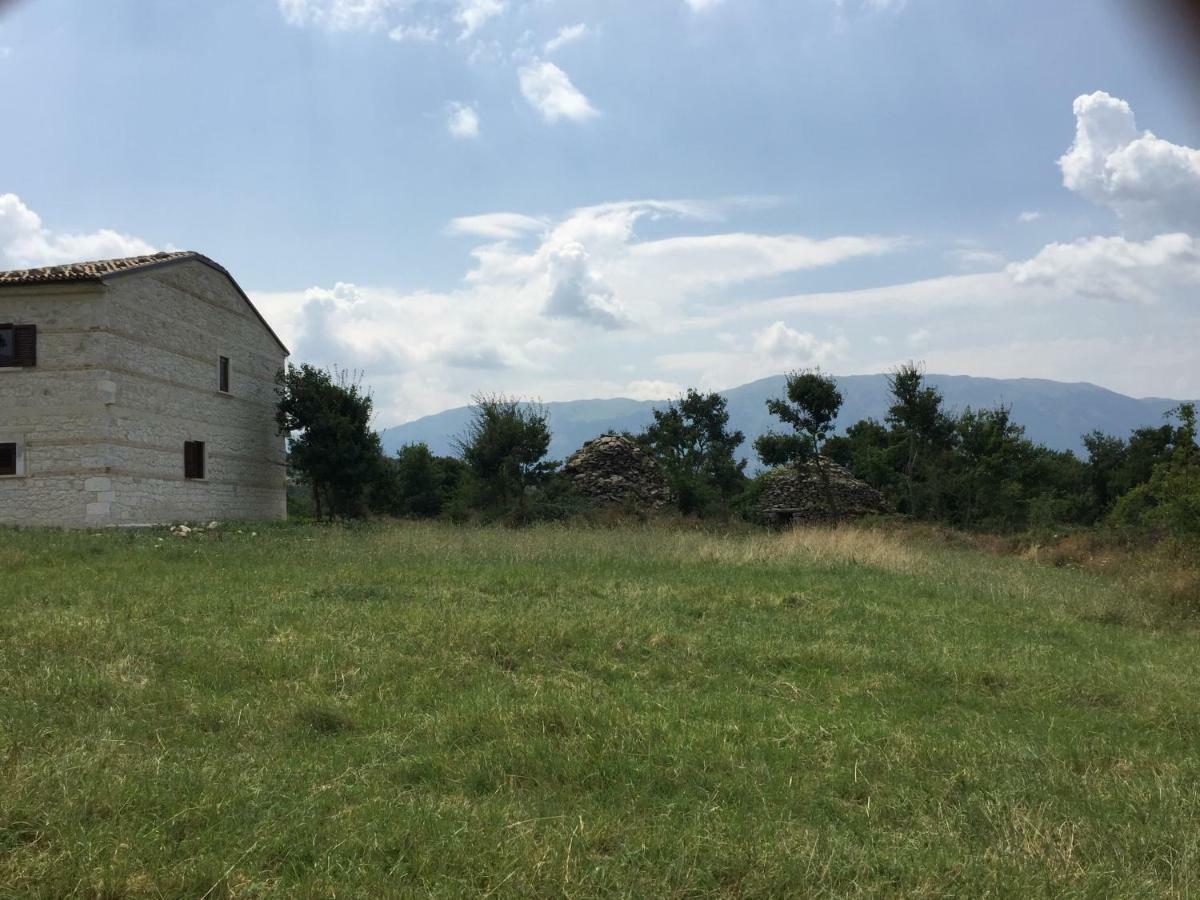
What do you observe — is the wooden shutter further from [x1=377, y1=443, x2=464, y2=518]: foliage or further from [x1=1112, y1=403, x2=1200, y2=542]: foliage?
[x1=1112, y1=403, x2=1200, y2=542]: foliage

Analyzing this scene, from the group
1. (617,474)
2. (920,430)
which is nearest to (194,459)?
(617,474)

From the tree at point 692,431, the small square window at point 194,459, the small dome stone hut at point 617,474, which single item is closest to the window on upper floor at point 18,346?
the small square window at point 194,459

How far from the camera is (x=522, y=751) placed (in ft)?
17.0

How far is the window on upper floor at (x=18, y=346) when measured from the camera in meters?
23.6

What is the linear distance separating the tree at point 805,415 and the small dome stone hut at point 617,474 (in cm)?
518

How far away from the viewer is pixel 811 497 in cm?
3322

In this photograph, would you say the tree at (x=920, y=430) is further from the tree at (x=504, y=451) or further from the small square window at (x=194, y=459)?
the small square window at (x=194, y=459)

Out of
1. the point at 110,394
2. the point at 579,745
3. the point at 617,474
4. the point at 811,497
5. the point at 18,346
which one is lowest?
the point at 579,745

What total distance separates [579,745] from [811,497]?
29.2 m

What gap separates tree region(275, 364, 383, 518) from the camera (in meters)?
31.6

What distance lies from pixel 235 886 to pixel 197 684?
3.73 meters

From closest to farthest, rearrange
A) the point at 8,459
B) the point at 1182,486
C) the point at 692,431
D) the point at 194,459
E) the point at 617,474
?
the point at 1182,486 < the point at 8,459 < the point at 194,459 < the point at 617,474 < the point at 692,431

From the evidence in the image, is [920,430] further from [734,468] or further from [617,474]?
[617,474]

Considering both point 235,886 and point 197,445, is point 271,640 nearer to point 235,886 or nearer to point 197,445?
point 235,886
